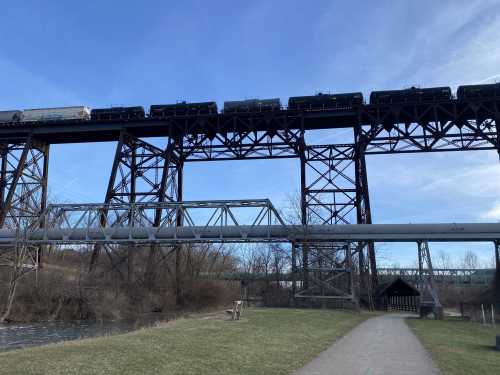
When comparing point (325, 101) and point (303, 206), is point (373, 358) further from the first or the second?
point (325, 101)

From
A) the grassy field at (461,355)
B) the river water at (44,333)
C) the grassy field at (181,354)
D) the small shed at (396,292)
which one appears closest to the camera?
the grassy field at (181,354)

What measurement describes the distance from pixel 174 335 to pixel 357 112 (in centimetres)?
2988

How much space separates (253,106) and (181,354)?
33010 mm

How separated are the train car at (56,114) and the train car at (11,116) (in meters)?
0.39

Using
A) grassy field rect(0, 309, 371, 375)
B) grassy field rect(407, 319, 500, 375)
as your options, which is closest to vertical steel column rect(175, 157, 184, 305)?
grassy field rect(0, 309, 371, 375)

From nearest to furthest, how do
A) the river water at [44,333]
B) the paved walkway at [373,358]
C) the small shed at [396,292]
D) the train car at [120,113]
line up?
1. the paved walkway at [373,358]
2. the river water at [44,333]
3. the small shed at [396,292]
4. the train car at [120,113]

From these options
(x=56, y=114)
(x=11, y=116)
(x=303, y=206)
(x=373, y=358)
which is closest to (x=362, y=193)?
(x=303, y=206)

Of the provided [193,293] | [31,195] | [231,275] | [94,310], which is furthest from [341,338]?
[231,275]

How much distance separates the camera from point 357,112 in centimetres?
3903

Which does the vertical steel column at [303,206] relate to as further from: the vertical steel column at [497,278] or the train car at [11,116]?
the train car at [11,116]

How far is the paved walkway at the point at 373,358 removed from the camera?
963cm

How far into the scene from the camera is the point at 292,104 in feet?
133

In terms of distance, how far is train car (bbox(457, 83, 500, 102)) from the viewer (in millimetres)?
37562

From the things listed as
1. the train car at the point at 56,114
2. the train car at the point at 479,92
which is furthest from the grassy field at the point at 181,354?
the train car at the point at 56,114
